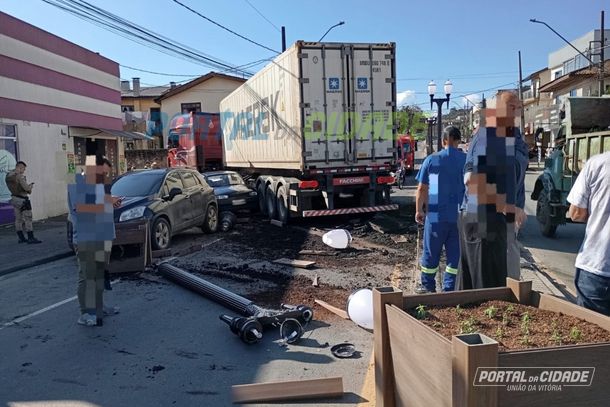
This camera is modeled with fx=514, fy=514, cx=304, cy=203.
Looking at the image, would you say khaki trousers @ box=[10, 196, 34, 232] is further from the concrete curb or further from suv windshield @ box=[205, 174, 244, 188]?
suv windshield @ box=[205, 174, 244, 188]

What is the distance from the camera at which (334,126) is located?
11.8 metres

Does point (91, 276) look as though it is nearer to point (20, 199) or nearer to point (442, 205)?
point (442, 205)

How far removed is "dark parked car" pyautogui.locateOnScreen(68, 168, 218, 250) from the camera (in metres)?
9.19

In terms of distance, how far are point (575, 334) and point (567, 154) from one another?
7.96 meters

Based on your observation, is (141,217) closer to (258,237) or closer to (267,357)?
(258,237)

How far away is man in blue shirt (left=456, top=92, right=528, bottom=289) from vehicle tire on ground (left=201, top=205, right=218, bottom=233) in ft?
26.8

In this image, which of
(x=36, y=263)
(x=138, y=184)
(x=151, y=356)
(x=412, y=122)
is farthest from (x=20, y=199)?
(x=412, y=122)

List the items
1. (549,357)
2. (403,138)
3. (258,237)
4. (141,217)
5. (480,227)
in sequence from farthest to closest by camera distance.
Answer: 1. (403,138)
2. (258,237)
3. (141,217)
4. (480,227)
5. (549,357)

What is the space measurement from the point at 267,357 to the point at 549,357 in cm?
291

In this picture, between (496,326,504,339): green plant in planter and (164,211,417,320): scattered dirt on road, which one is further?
(164,211,417,320): scattered dirt on road

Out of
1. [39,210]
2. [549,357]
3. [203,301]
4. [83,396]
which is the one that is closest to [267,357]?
[83,396]

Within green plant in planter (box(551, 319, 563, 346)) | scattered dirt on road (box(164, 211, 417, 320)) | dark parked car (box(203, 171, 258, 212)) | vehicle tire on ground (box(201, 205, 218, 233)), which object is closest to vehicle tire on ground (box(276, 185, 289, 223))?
scattered dirt on road (box(164, 211, 417, 320))

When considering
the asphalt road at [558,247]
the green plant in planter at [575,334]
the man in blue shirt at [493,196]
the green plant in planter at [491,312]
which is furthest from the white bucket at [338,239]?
the green plant in planter at [575,334]

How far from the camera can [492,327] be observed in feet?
9.12
